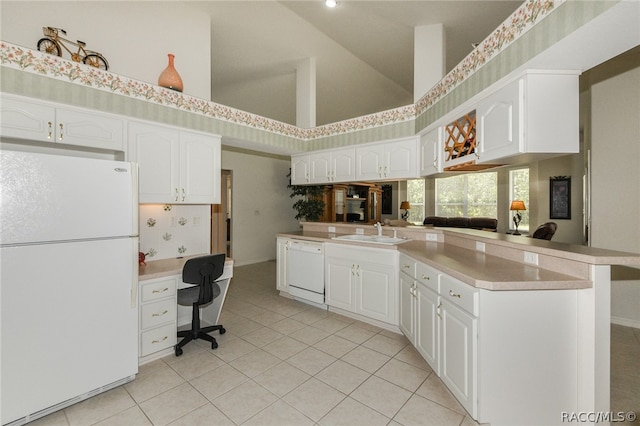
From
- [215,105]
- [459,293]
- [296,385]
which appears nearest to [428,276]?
[459,293]

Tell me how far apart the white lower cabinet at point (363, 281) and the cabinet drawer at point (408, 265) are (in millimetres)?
114

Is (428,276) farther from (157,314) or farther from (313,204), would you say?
(313,204)

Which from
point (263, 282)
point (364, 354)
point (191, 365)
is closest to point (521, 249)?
point (364, 354)

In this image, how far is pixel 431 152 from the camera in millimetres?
3109

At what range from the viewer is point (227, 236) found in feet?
22.0

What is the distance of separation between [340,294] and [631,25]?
3069mm

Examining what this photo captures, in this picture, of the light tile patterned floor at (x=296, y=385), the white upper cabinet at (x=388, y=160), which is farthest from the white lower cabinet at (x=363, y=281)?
the white upper cabinet at (x=388, y=160)

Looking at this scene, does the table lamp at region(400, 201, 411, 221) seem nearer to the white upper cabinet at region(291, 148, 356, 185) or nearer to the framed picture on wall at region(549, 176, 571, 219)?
the framed picture on wall at region(549, 176, 571, 219)

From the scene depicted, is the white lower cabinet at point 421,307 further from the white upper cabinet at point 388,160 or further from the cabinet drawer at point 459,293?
the white upper cabinet at point 388,160

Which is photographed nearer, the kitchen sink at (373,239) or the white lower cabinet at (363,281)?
the white lower cabinet at (363,281)

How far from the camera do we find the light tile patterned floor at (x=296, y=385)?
1.78m

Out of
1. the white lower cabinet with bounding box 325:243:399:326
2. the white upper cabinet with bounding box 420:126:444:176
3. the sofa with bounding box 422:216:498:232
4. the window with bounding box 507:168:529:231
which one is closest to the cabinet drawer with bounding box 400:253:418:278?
the white lower cabinet with bounding box 325:243:399:326

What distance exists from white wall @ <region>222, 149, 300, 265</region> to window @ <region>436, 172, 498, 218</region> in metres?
4.61

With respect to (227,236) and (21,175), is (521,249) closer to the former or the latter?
(21,175)
